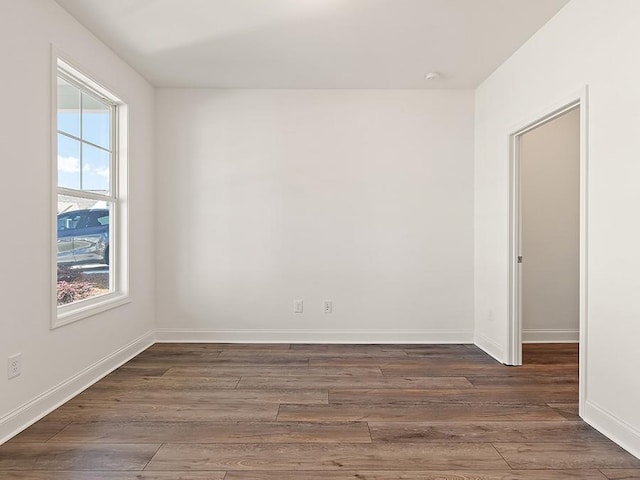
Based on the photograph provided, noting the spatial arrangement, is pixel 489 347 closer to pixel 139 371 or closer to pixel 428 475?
pixel 428 475

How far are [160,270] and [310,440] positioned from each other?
2.59 m

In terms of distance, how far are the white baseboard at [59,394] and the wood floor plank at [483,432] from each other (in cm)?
194

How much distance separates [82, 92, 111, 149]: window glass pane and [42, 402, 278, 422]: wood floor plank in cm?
192

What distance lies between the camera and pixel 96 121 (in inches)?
125

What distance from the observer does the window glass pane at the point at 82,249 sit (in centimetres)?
274

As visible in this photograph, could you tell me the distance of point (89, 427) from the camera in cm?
225

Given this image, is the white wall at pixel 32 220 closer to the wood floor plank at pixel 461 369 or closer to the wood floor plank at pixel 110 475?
the wood floor plank at pixel 110 475

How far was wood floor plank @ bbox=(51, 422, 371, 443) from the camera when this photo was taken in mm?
2111

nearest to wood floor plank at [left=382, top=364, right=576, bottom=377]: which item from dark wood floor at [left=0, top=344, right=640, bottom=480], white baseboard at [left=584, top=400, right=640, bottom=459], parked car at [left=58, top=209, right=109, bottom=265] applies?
dark wood floor at [left=0, top=344, right=640, bottom=480]

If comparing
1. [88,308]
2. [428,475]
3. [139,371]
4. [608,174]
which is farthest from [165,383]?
[608,174]

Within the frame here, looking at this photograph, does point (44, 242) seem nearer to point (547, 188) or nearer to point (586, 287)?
point (586, 287)

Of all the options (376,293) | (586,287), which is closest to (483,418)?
(586,287)

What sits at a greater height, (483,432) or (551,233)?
(551,233)

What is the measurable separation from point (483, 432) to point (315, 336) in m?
2.06
